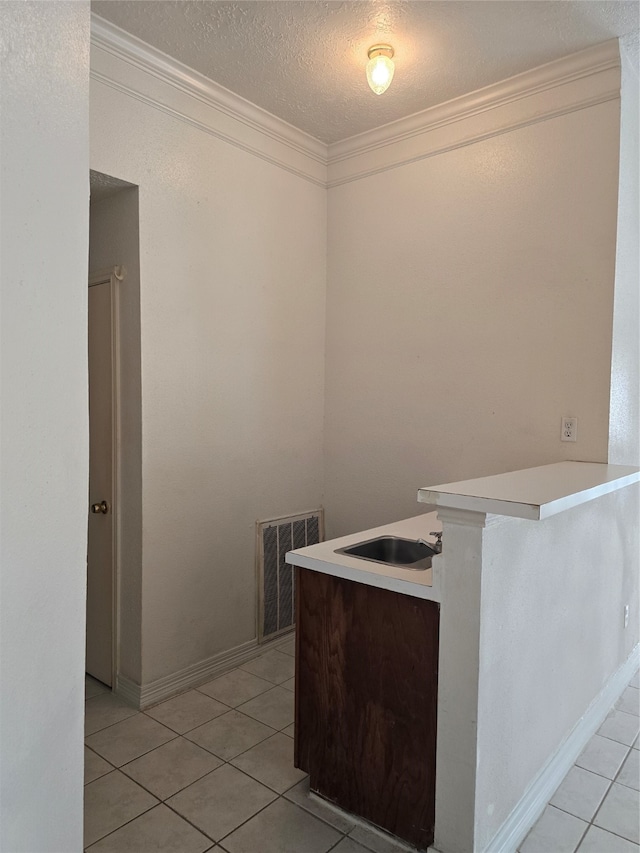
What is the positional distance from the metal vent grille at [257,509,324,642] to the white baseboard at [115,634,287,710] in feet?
0.39

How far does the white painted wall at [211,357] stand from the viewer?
8.64ft

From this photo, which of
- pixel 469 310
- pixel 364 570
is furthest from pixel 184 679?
Answer: pixel 469 310

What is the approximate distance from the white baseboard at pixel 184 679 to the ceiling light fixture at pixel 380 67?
275cm

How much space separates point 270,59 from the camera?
257 centimetres

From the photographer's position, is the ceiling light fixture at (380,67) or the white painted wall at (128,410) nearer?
the ceiling light fixture at (380,67)

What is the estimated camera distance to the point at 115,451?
2.74 metres

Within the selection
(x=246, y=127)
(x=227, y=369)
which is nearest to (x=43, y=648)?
(x=227, y=369)

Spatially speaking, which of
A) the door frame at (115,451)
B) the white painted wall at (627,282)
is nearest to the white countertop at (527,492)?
the white painted wall at (627,282)

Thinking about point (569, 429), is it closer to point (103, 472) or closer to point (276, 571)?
point (276, 571)

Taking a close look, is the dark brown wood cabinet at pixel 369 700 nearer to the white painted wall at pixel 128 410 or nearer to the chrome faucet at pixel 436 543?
the chrome faucet at pixel 436 543

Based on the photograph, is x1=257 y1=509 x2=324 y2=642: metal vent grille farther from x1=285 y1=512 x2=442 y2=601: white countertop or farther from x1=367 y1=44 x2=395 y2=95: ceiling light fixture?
x1=367 y1=44 x2=395 y2=95: ceiling light fixture

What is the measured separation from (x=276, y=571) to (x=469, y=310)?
1766 millimetres

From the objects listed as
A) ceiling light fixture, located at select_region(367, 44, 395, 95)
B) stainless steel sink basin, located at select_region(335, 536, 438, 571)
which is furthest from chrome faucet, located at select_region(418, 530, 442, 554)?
ceiling light fixture, located at select_region(367, 44, 395, 95)

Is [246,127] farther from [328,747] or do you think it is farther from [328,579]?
[328,747]
